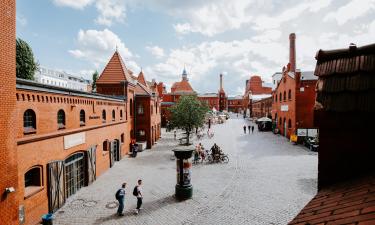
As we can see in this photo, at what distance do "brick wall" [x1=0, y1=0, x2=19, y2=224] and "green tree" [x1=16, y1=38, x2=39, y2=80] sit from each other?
2947 cm

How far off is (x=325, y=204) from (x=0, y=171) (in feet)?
27.8

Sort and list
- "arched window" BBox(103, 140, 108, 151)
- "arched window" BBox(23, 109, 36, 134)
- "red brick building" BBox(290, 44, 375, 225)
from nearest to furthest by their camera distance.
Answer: "red brick building" BBox(290, 44, 375, 225), "arched window" BBox(23, 109, 36, 134), "arched window" BBox(103, 140, 108, 151)

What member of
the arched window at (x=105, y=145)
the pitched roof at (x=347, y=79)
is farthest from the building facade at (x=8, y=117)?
the arched window at (x=105, y=145)

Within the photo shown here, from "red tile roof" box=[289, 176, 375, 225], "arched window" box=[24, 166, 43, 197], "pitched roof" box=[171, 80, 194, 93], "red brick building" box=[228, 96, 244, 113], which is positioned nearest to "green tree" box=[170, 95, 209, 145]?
"arched window" box=[24, 166, 43, 197]

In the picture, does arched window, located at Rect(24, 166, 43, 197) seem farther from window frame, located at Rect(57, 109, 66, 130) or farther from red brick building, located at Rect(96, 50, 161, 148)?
red brick building, located at Rect(96, 50, 161, 148)

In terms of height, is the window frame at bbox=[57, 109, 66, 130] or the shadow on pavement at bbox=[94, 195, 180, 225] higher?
the window frame at bbox=[57, 109, 66, 130]

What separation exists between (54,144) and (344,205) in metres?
12.4

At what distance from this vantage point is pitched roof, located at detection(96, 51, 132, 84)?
24750mm

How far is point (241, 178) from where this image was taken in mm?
16672

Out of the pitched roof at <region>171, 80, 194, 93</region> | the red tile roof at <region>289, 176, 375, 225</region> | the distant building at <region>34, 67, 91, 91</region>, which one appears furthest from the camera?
the pitched roof at <region>171, 80, 194, 93</region>

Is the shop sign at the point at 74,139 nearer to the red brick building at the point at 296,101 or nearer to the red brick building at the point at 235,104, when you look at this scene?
the red brick building at the point at 296,101

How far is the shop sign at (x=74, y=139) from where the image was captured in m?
13.3

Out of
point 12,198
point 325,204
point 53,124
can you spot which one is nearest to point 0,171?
point 12,198

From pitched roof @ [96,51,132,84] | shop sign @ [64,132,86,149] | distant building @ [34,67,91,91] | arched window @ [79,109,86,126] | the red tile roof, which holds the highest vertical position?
distant building @ [34,67,91,91]
